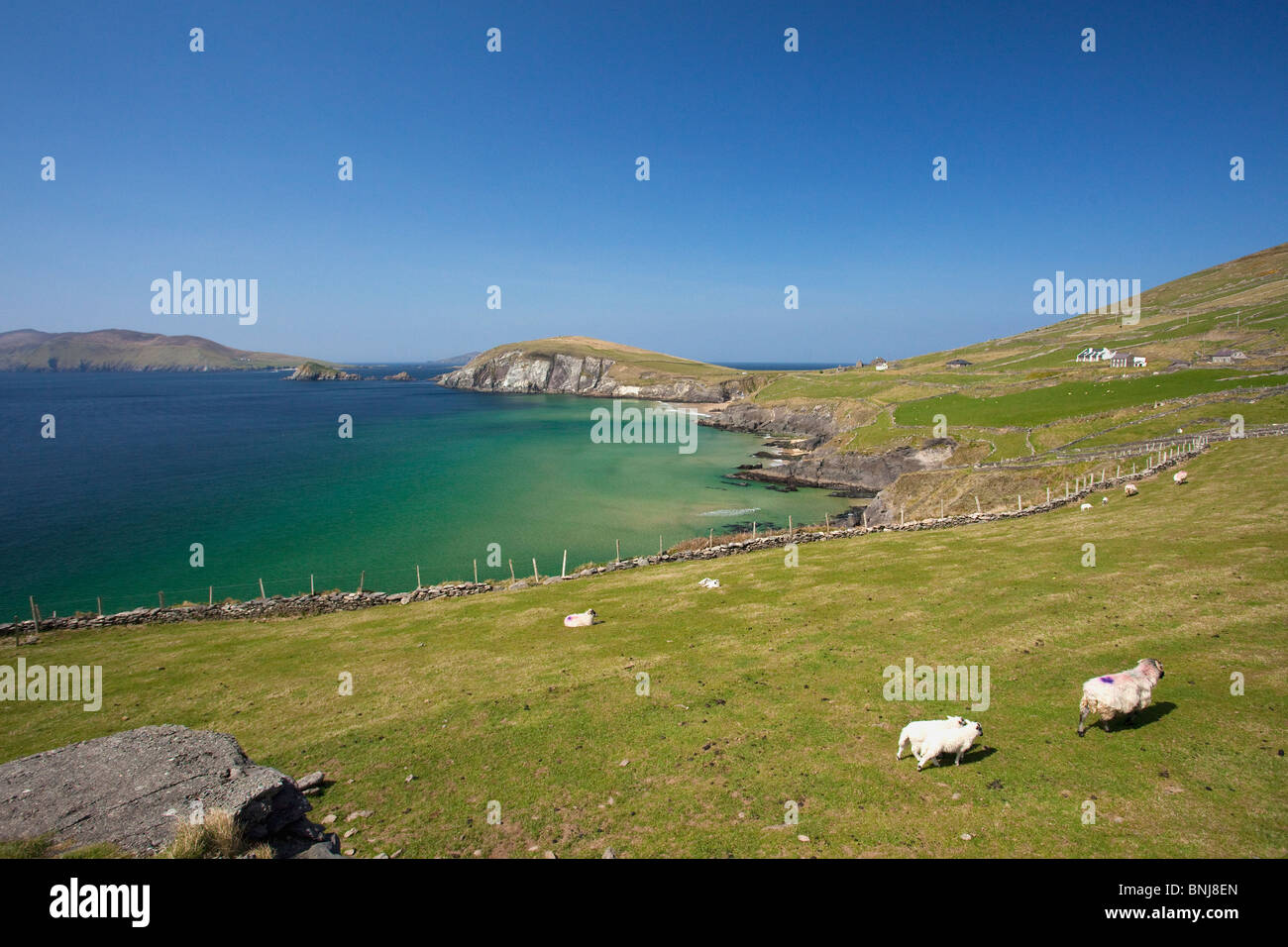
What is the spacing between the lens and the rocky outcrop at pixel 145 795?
9727 millimetres

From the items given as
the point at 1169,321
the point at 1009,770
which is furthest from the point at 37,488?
the point at 1169,321

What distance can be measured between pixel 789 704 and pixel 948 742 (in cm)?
462

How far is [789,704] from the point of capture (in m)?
16.4

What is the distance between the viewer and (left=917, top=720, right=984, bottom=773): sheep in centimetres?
1270

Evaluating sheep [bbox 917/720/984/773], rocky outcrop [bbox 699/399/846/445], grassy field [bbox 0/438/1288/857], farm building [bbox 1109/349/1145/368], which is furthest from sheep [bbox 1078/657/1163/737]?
farm building [bbox 1109/349/1145/368]

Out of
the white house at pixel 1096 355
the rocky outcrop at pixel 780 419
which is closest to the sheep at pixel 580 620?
the rocky outcrop at pixel 780 419

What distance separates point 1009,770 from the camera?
12180 millimetres

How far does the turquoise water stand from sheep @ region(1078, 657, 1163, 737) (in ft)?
123

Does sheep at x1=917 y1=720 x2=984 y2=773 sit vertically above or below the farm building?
below

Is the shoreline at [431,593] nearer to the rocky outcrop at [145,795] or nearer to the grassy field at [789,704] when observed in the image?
the grassy field at [789,704]

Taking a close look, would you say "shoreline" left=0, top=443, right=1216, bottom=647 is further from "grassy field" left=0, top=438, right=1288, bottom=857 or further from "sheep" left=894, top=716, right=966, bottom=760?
"sheep" left=894, top=716, right=966, bottom=760

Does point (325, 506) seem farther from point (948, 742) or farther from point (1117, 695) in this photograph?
point (1117, 695)

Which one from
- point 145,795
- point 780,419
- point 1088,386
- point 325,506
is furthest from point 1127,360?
point 145,795

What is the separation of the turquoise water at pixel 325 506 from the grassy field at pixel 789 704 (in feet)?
56.3
